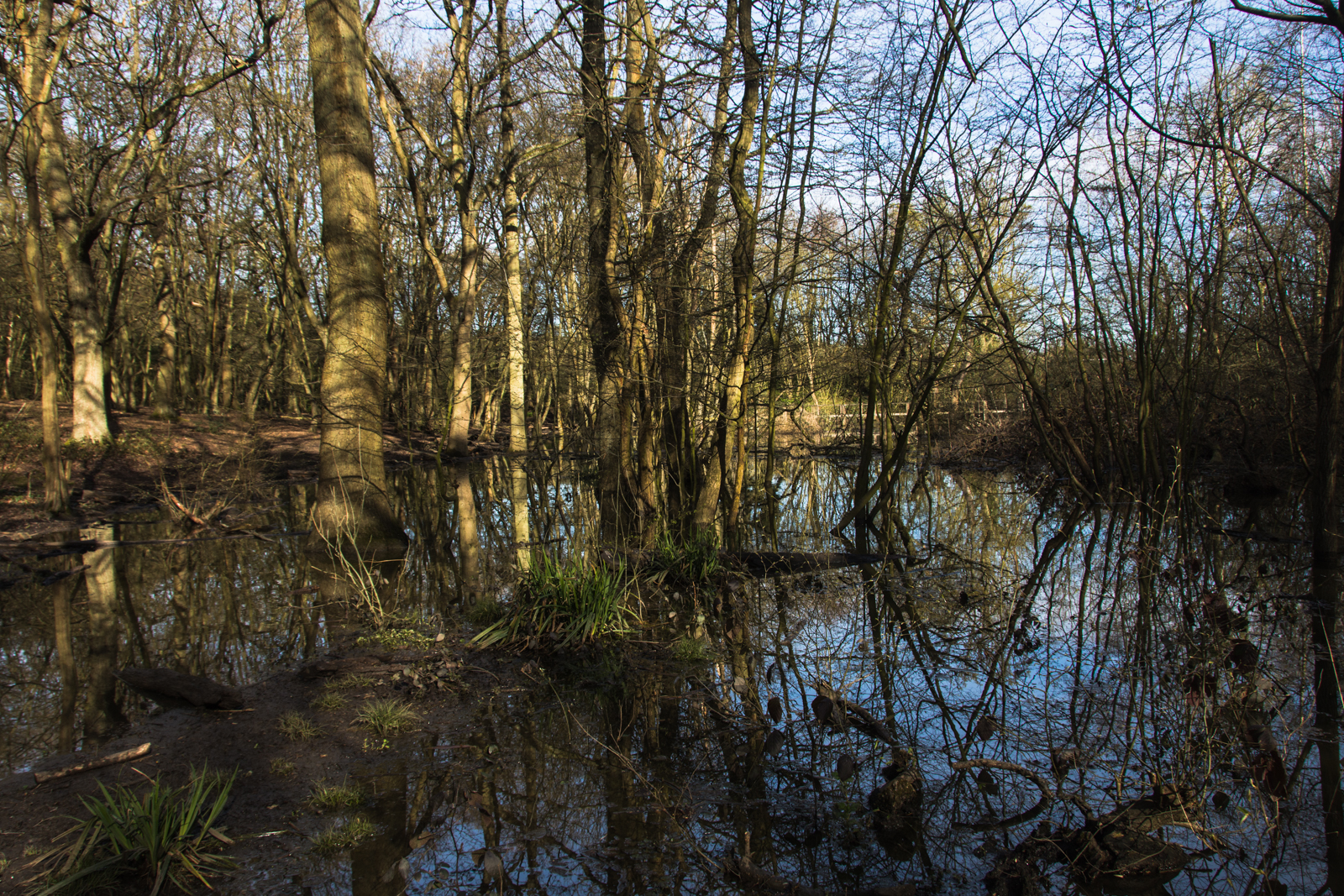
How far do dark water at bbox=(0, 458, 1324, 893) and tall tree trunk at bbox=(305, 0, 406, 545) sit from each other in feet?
2.52

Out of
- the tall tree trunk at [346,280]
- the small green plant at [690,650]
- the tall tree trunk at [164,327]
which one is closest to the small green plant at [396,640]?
the small green plant at [690,650]

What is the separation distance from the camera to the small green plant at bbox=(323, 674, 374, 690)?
3934mm

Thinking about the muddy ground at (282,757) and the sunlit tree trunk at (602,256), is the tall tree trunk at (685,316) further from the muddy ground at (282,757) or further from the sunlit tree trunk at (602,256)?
the muddy ground at (282,757)

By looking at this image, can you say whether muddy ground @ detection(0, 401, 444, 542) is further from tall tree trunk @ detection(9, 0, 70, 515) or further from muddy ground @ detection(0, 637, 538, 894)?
muddy ground @ detection(0, 637, 538, 894)

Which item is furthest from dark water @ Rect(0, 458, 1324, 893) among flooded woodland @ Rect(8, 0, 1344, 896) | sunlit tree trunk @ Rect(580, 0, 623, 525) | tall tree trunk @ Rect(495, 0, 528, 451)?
tall tree trunk @ Rect(495, 0, 528, 451)

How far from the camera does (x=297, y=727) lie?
3.33m

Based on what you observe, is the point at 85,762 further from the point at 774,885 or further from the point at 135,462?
the point at 135,462

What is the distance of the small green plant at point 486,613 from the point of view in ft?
16.3

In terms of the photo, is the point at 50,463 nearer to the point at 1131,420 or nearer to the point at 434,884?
the point at 434,884

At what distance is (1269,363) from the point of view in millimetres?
12219

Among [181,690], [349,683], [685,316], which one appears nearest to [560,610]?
[349,683]

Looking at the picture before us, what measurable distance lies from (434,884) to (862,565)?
5.40 m

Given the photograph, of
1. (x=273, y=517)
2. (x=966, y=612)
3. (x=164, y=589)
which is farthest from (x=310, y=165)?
(x=966, y=612)

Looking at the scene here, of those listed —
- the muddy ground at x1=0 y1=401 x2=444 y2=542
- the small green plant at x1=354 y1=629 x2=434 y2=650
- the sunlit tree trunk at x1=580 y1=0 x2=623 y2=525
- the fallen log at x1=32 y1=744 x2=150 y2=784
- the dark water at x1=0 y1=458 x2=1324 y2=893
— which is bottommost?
the dark water at x1=0 y1=458 x2=1324 y2=893
